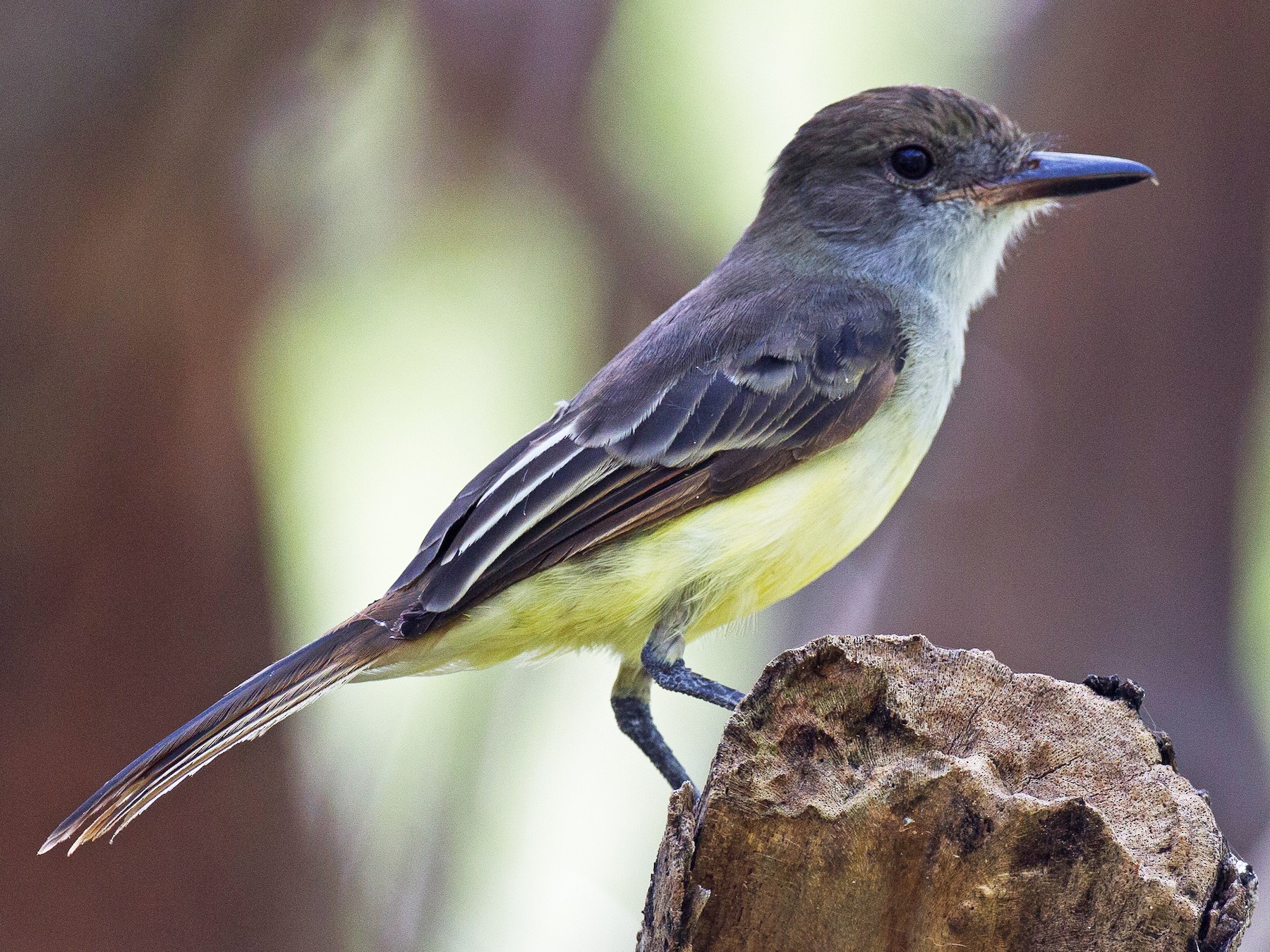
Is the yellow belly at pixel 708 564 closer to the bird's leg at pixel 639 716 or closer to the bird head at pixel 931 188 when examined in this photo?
the bird's leg at pixel 639 716

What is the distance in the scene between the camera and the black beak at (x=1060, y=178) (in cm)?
351

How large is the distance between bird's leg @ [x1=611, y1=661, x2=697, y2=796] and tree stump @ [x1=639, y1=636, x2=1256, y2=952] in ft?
5.05

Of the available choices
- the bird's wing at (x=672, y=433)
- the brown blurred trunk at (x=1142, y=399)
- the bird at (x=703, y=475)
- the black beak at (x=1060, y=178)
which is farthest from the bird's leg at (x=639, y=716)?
the black beak at (x=1060, y=178)

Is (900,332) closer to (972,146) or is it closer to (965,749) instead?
(972,146)

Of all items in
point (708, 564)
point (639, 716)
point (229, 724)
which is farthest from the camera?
point (639, 716)

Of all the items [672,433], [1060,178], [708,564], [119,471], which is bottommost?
[708,564]

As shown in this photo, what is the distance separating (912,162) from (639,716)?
179cm

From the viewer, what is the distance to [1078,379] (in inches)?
194

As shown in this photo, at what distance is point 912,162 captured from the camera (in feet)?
12.4

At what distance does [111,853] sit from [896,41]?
426 cm

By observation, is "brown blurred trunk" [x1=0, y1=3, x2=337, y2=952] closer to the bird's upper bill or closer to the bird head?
the bird head

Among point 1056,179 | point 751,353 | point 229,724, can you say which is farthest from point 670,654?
point 1056,179

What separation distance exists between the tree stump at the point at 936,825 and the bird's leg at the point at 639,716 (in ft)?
5.05

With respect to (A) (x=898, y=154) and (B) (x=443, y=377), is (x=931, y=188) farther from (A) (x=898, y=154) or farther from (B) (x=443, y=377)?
(B) (x=443, y=377)
